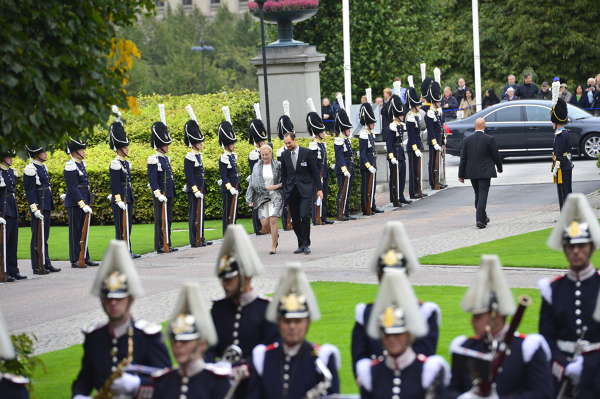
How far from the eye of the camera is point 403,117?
96.4 feet

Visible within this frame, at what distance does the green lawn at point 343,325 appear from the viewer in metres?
12.9

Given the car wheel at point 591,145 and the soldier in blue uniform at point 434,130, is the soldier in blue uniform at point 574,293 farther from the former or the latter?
the car wheel at point 591,145

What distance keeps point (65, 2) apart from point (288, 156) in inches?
433

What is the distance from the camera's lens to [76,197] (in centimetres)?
2227

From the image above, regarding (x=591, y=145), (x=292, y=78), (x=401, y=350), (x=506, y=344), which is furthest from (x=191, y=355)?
(x=591, y=145)

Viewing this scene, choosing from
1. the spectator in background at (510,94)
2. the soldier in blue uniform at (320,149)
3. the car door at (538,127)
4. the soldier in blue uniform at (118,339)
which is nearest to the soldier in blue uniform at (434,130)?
the car door at (538,127)

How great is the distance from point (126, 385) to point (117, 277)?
26.1 inches

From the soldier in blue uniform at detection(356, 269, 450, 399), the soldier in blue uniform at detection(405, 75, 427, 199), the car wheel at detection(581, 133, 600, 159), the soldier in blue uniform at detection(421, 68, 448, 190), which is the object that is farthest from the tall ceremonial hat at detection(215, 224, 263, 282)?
the car wheel at detection(581, 133, 600, 159)

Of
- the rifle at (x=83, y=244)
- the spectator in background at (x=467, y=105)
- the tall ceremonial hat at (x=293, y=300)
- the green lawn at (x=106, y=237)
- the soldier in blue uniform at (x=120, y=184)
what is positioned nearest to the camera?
the tall ceremonial hat at (x=293, y=300)

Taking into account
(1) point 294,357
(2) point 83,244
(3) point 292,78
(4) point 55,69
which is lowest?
(2) point 83,244

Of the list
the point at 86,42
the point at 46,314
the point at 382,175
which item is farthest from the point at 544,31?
the point at 86,42

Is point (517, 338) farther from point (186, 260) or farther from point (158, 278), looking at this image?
point (186, 260)

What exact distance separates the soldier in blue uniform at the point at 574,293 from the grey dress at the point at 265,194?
12564 mm

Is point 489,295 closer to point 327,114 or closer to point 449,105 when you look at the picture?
point 327,114
